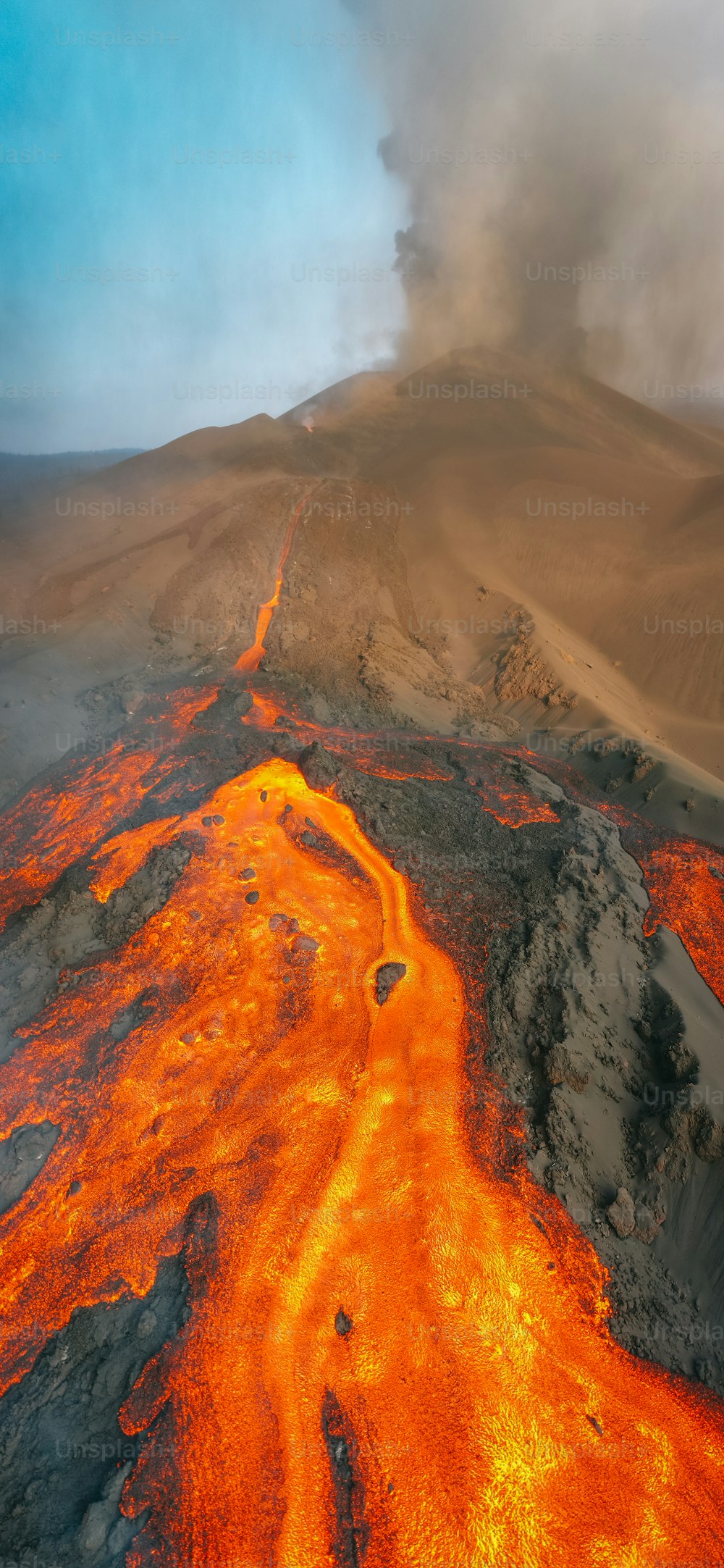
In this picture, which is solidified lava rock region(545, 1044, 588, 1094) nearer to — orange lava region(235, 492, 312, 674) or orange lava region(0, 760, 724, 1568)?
orange lava region(0, 760, 724, 1568)

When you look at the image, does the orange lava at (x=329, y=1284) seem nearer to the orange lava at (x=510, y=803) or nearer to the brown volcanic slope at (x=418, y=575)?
the orange lava at (x=510, y=803)

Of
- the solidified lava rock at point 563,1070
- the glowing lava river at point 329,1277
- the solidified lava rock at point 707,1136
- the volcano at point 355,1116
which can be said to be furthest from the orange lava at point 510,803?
the solidified lava rock at point 707,1136

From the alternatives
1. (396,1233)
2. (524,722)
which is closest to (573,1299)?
(396,1233)

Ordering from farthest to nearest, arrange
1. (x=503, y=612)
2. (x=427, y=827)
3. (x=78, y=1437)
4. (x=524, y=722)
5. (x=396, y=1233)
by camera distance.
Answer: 1. (x=503, y=612)
2. (x=524, y=722)
3. (x=427, y=827)
4. (x=396, y=1233)
5. (x=78, y=1437)

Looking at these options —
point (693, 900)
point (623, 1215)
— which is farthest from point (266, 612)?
point (623, 1215)

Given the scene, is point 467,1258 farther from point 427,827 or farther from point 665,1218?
point 427,827

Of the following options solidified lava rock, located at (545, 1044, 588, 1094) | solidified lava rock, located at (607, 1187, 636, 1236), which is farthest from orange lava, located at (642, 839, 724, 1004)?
solidified lava rock, located at (607, 1187, 636, 1236)

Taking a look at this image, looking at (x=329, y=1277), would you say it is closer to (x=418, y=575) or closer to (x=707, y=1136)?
(x=707, y=1136)
